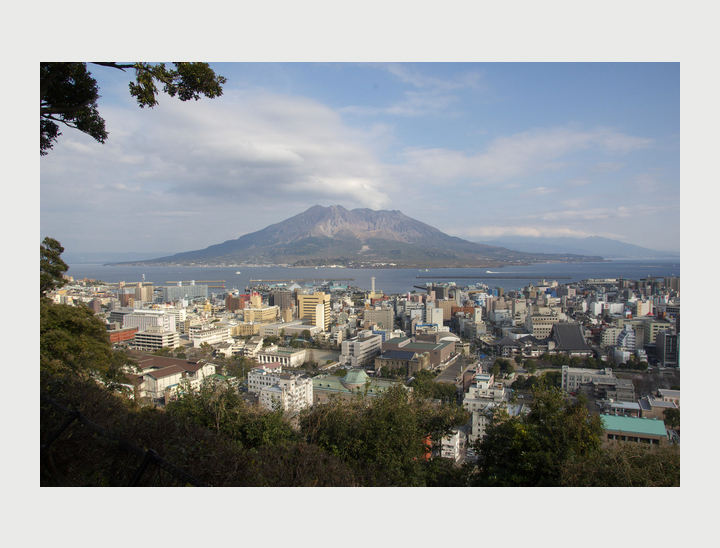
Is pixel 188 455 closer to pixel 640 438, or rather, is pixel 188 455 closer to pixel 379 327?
pixel 640 438

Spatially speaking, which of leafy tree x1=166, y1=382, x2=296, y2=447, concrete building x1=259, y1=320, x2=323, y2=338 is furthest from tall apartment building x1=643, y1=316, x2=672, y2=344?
leafy tree x1=166, y1=382, x2=296, y2=447

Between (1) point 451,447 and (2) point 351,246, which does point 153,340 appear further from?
(2) point 351,246

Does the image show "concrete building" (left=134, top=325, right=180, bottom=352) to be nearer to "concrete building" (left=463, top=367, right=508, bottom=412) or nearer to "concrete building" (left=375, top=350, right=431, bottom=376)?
"concrete building" (left=375, top=350, right=431, bottom=376)

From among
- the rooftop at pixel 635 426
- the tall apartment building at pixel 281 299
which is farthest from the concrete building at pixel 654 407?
the tall apartment building at pixel 281 299

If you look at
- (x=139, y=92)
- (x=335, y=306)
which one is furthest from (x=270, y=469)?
(x=335, y=306)

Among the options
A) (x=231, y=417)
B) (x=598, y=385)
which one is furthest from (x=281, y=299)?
(x=231, y=417)
